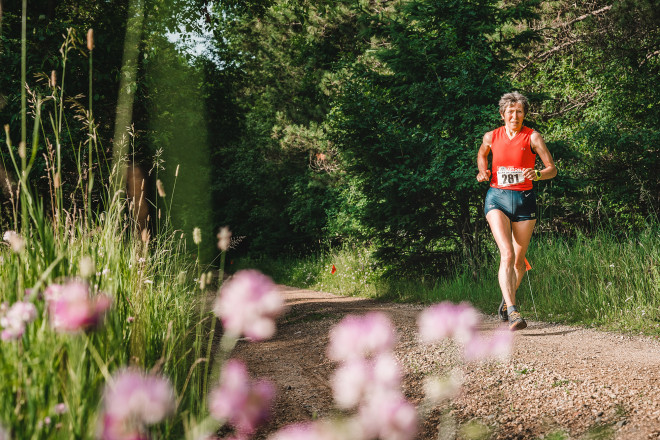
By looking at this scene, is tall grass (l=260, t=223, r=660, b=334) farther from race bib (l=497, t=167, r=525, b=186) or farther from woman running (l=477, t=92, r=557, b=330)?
race bib (l=497, t=167, r=525, b=186)

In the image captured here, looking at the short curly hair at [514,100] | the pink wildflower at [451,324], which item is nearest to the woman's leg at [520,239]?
the short curly hair at [514,100]

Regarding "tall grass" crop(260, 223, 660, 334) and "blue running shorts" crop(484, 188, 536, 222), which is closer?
"blue running shorts" crop(484, 188, 536, 222)

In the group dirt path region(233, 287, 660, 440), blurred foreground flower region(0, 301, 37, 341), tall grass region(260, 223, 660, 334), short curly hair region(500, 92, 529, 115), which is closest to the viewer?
blurred foreground flower region(0, 301, 37, 341)

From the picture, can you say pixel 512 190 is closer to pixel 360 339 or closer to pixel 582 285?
pixel 582 285

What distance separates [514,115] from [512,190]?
0.74 metres

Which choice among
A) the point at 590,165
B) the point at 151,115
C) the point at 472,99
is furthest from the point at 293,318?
the point at 590,165

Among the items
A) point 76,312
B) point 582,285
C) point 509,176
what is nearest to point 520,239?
point 509,176

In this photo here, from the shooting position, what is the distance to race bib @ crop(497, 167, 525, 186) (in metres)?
4.71

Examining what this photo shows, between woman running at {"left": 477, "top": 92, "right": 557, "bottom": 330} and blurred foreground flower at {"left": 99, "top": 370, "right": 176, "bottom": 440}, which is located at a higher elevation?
woman running at {"left": 477, "top": 92, "right": 557, "bottom": 330}

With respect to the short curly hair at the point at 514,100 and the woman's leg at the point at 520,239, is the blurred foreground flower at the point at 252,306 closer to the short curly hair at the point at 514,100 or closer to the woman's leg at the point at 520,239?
the woman's leg at the point at 520,239

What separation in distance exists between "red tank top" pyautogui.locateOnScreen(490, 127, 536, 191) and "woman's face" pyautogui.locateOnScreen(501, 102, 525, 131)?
0.29 ft

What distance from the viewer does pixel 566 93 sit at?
42.4ft

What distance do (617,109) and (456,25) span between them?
5.60m

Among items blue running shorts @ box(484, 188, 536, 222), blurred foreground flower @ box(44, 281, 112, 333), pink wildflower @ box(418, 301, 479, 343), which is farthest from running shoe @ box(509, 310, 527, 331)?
blurred foreground flower @ box(44, 281, 112, 333)
